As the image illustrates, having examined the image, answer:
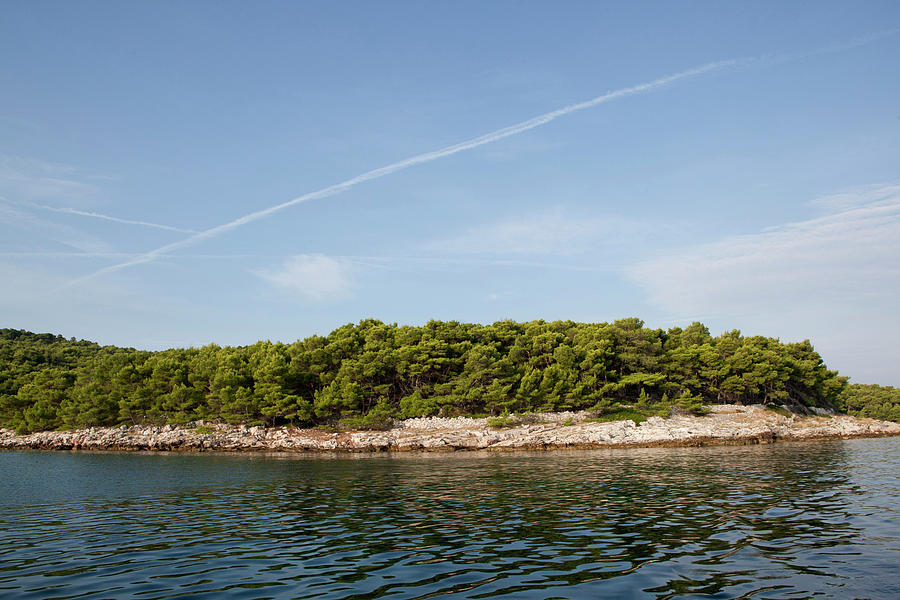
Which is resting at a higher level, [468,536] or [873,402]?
[873,402]

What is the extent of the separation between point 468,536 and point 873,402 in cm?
16353

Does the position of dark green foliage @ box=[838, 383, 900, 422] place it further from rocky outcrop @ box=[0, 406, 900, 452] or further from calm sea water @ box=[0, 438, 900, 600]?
calm sea water @ box=[0, 438, 900, 600]

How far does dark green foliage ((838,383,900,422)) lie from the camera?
440 ft

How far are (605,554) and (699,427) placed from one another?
214 ft

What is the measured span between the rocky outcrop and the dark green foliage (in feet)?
199

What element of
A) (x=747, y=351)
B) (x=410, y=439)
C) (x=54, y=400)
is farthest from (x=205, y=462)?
(x=747, y=351)

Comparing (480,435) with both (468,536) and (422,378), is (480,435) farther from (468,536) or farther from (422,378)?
(468,536)

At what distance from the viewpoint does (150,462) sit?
55.2 metres

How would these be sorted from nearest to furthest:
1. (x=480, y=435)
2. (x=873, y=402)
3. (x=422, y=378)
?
(x=480, y=435) → (x=422, y=378) → (x=873, y=402)

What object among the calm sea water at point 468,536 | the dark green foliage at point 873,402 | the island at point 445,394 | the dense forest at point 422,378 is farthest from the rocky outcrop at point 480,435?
the dark green foliage at point 873,402

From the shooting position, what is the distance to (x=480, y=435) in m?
72.8

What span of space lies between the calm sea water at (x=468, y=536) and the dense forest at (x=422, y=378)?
44283mm

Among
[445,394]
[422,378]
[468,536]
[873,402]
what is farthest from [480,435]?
[873,402]

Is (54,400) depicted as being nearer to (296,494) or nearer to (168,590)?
(296,494)
